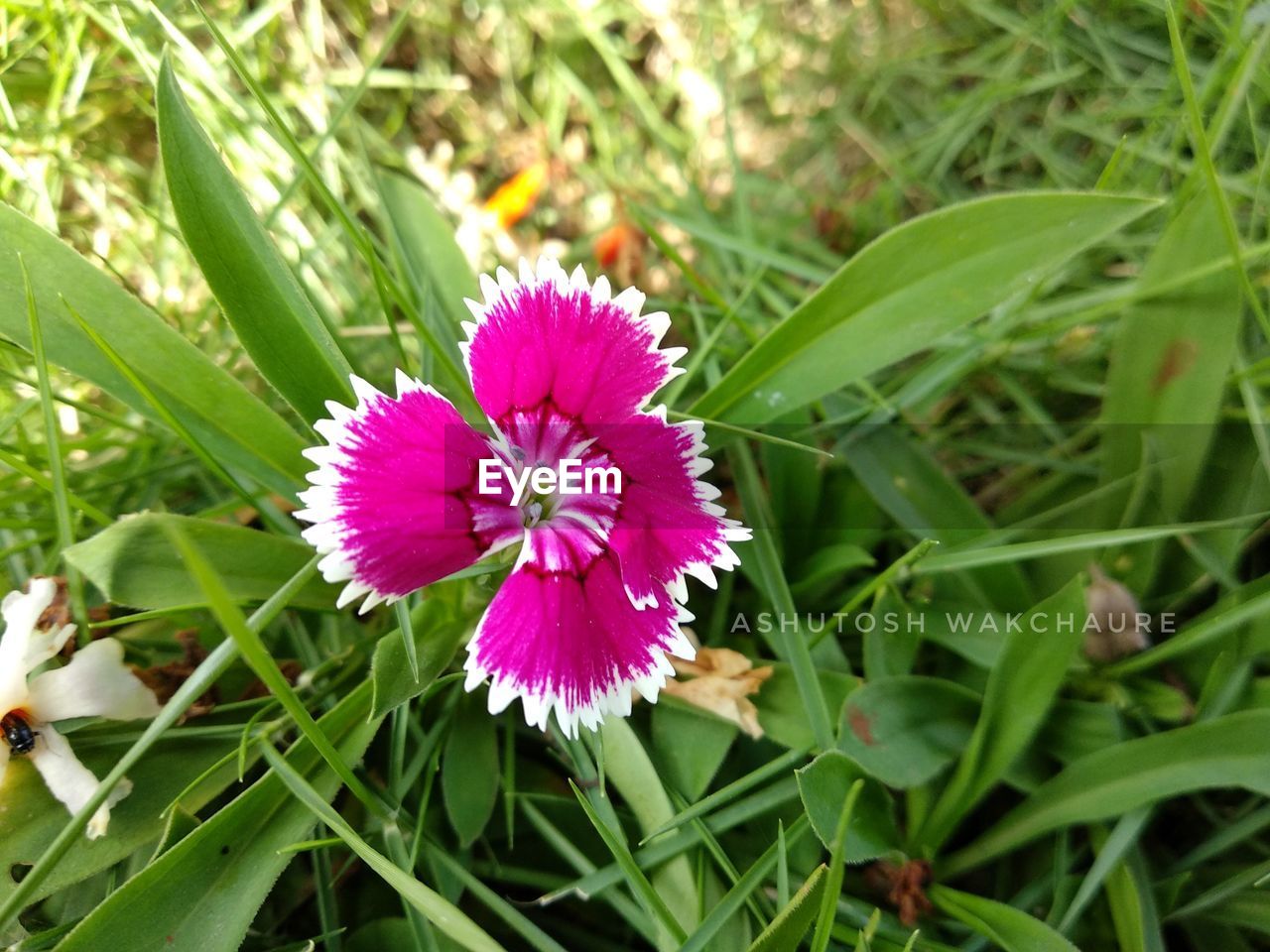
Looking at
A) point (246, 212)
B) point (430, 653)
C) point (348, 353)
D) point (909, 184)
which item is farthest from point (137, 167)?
point (909, 184)

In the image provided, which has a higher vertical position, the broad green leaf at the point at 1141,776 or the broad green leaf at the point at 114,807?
the broad green leaf at the point at 114,807

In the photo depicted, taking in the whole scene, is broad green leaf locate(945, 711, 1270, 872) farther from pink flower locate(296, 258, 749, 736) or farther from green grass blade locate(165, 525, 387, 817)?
green grass blade locate(165, 525, 387, 817)

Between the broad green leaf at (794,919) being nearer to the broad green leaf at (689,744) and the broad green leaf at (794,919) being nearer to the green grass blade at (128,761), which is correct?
the broad green leaf at (689,744)

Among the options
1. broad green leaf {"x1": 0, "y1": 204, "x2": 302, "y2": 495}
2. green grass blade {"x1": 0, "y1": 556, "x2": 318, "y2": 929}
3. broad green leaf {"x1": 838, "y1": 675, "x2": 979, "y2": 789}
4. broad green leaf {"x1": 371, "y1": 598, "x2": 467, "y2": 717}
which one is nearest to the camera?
green grass blade {"x1": 0, "y1": 556, "x2": 318, "y2": 929}

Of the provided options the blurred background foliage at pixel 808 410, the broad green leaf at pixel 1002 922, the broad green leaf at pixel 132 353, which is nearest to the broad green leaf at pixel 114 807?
the blurred background foliage at pixel 808 410

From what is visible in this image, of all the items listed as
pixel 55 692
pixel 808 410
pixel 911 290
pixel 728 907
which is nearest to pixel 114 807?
pixel 55 692

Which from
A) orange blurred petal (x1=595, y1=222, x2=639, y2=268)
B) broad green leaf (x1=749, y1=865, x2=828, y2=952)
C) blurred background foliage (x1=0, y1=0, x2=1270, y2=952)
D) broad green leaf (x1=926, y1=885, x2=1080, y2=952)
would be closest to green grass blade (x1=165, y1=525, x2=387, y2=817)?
blurred background foliage (x1=0, y1=0, x2=1270, y2=952)

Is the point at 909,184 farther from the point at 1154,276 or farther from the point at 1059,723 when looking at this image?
the point at 1059,723

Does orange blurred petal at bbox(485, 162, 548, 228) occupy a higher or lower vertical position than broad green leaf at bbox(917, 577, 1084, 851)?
higher
